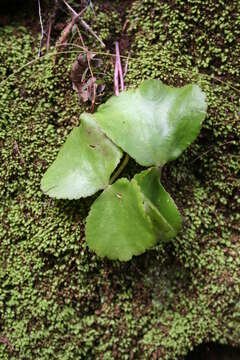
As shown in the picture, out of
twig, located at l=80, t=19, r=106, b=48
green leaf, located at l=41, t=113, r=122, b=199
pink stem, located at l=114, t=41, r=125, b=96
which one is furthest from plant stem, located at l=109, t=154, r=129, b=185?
twig, located at l=80, t=19, r=106, b=48

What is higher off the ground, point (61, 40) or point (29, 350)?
point (61, 40)

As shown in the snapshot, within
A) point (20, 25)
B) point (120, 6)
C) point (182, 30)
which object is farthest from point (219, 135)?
point (20, 25)

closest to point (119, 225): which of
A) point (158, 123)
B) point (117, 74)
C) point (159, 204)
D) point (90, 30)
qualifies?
point (159, 204)

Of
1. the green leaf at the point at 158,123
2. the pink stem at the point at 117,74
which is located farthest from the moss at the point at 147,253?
the green leaf at the point at 158,123

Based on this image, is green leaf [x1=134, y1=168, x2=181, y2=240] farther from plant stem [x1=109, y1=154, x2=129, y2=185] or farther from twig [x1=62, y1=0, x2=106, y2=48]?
twig [x1=62, y1=0, x2=106, y2=48]

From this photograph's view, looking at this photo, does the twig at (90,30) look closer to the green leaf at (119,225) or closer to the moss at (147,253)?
the moss at (147,253)

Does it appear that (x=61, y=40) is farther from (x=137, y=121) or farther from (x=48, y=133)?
(x=137, y=121)

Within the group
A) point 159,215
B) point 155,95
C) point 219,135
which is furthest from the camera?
point 219,135
